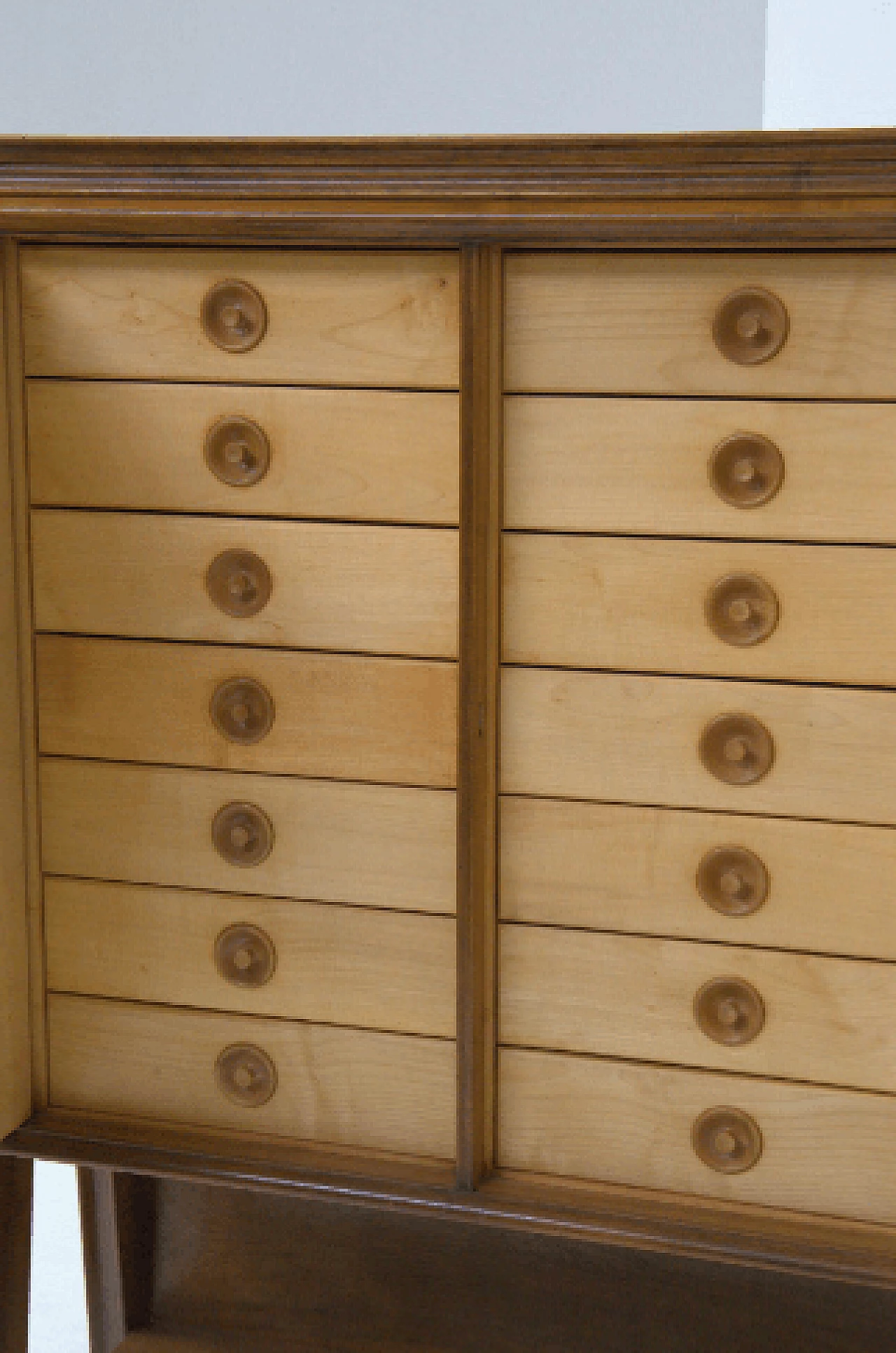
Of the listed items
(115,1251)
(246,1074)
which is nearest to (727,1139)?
(246,1074)

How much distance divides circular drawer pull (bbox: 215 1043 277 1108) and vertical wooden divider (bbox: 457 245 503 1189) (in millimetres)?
196

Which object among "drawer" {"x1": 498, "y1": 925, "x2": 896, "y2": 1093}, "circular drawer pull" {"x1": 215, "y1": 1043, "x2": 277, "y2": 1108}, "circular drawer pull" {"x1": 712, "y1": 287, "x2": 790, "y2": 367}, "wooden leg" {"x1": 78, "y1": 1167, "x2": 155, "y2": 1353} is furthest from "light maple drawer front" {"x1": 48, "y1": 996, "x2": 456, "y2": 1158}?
"circular drawer pull" {"x1": 712, "y1": 287, "x2": 790, "y2": 367}

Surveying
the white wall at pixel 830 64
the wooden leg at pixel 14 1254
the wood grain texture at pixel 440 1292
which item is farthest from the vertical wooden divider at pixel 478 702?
the white wall at pixel 830 64

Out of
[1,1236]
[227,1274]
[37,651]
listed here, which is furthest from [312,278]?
[227,1274]

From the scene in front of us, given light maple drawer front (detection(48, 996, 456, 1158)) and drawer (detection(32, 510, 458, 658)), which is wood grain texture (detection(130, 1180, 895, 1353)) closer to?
light maple drawer front (detection(48, 996, 456, 1158))

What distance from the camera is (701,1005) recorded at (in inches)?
55.4

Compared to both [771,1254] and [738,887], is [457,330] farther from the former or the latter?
[771,1254]

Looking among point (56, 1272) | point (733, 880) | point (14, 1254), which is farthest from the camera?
point (56, 1272)

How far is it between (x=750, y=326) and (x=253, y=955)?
28.9 inches

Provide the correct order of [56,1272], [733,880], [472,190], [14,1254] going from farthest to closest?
[56,1272], [14,1254], [733,880], [472,190]

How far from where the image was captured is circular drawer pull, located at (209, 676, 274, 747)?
147 cm

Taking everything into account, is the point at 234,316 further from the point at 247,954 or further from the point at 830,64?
the point at 830,64

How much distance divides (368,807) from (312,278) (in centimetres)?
47

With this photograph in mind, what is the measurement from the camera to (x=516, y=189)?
1269 millimetres
